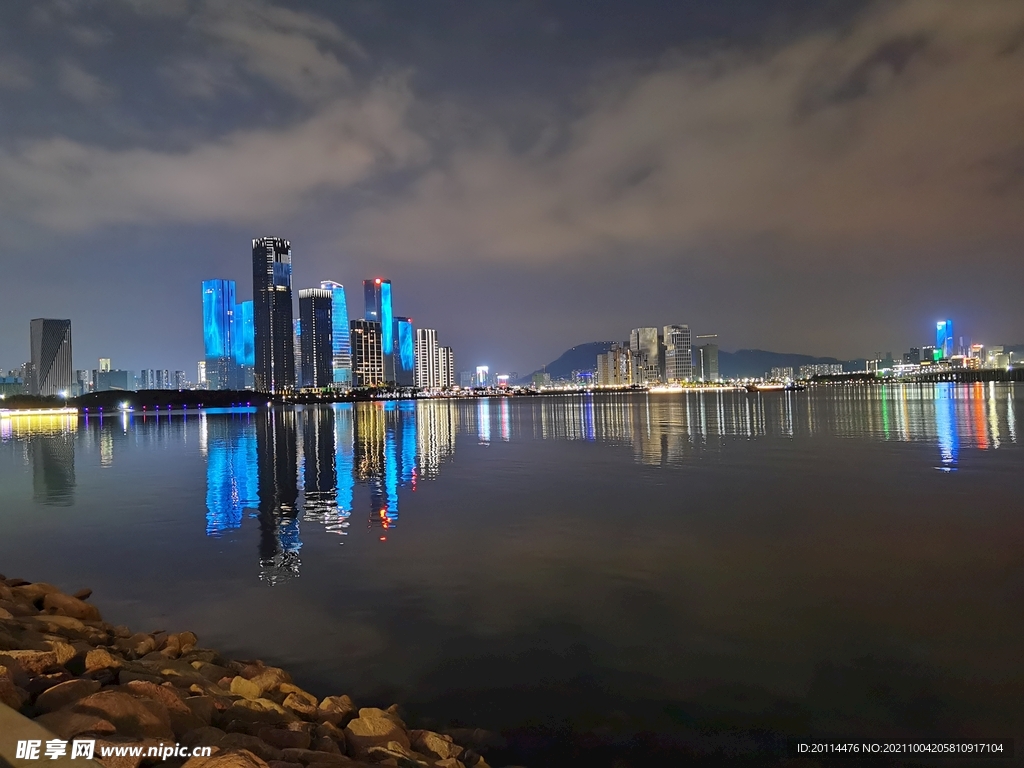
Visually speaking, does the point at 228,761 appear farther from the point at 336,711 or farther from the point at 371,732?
the point at 336,711

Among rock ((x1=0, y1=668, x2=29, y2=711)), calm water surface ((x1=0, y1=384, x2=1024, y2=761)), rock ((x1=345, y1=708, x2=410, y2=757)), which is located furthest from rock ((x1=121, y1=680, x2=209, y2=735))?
calm water surface ((x1=0, y1=384, x2=1024, y2=761))

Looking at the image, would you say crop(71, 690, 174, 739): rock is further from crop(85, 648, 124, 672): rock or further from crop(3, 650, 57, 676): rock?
crop(85, 648, 124, 672): rock

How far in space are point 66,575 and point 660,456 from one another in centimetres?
2374

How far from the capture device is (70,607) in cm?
910

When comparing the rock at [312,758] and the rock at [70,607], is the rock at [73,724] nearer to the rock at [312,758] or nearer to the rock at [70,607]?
the rock at [312,758]

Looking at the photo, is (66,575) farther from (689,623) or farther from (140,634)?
(689,623)

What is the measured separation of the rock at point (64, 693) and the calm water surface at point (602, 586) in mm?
2612

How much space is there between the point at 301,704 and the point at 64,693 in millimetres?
1992

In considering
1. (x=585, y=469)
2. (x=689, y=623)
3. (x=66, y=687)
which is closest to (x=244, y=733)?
(x=66, y=687)

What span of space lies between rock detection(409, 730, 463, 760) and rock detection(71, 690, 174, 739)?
2061 mm

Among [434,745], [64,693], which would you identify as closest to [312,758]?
[434,745]

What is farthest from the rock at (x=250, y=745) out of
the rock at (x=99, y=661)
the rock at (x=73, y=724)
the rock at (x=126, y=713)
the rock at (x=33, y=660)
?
the rock at (x=33, y=660)

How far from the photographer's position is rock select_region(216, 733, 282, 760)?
16.4ft

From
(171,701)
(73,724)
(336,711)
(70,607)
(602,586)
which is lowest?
(602,586)
